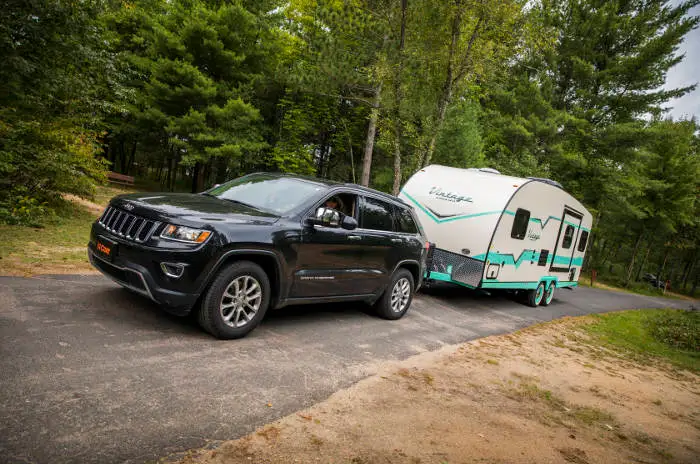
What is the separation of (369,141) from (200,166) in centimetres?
1213

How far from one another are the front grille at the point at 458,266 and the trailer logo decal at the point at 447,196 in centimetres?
124

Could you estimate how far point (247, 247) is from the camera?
4.59 meters

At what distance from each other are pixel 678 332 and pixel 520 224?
539 cm

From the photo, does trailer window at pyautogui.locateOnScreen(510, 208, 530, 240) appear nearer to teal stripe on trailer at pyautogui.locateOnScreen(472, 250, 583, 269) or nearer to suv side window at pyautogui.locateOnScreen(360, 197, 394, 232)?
teal stripe on trailer at pyautogui.locateOnScreen(472, 250, 583, 269)

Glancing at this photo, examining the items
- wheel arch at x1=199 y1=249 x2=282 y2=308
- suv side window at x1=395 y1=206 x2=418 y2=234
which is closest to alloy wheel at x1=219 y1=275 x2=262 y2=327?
wheel arch at x1=199 y1=249 x2=282 y2=308

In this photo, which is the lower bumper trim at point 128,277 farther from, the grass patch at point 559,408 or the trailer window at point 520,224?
the trailer window at point 520,224

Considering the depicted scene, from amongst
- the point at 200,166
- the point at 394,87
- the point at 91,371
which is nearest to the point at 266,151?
the point at 200,166

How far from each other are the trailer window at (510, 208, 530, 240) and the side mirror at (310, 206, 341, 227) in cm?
582

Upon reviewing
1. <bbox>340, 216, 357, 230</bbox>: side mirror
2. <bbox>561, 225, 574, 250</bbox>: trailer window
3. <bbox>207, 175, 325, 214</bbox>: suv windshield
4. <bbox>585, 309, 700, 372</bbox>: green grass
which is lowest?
<bbox>585, 309, 700, 372</bbox>: green grass

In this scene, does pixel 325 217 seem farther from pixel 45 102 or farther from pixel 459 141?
pixel 459 141

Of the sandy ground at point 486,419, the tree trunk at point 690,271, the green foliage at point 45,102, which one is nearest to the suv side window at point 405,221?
the sandy ground at point 486,419

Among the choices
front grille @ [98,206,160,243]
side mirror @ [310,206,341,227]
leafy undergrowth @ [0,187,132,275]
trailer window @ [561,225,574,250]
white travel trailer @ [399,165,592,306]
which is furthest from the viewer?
trailer window @ [561,225,574,250]

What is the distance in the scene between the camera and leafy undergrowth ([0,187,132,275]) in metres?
6.11

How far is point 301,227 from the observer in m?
5.19
